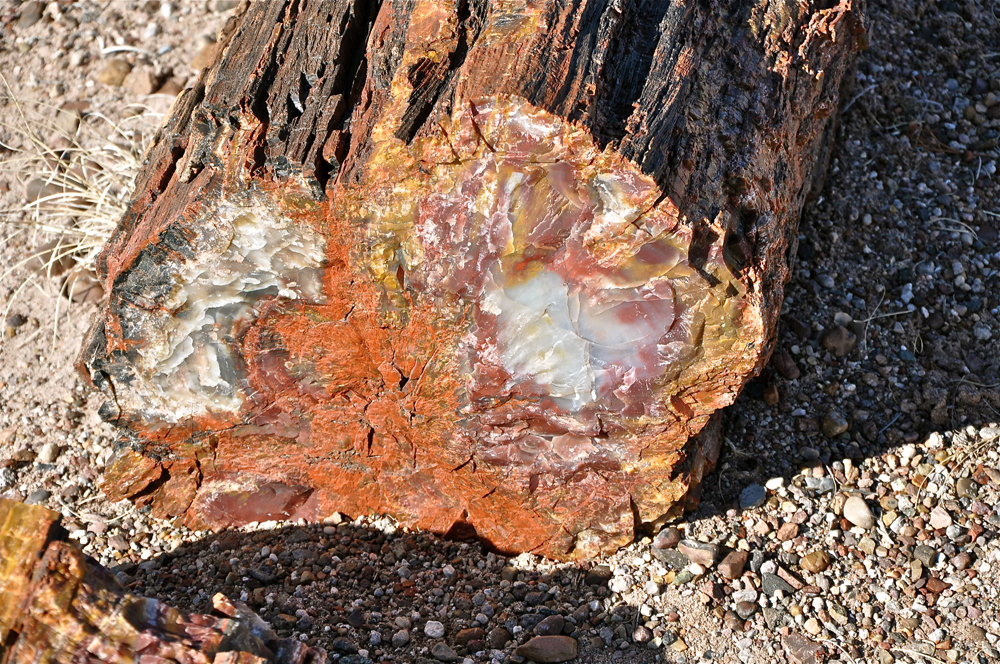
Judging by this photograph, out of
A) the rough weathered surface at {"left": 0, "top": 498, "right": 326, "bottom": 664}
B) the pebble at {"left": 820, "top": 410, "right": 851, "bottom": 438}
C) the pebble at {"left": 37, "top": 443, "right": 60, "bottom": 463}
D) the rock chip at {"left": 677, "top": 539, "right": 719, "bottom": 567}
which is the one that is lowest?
the pebble at {"left": 37, "top": 443, "right": 60, "bottom": 463}

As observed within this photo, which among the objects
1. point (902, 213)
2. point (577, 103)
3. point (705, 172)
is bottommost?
point (902, 213)

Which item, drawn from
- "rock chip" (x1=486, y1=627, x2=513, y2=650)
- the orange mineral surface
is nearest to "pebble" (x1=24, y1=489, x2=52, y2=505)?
the orange mineral surface

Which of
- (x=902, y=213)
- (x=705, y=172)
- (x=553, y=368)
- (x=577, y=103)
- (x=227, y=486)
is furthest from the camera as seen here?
(x=902, y=213)

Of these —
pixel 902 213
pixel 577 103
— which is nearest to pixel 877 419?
pixel 902 213

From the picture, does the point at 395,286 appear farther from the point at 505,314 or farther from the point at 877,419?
the point at 877,419

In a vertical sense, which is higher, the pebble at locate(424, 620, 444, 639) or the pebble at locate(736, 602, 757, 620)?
the pebble at locate(736, 602, 757, 620)

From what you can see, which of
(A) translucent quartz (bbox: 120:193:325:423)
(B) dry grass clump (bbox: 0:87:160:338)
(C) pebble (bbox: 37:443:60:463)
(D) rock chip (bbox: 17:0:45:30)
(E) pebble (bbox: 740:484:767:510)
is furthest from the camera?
(D) rock chip (bbox: 17:0:45:30)

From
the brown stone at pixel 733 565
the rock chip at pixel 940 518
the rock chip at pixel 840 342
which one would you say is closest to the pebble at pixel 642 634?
the brown stone at pixel 733 565

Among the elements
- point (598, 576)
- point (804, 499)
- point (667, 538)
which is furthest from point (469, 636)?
point (804, 499)

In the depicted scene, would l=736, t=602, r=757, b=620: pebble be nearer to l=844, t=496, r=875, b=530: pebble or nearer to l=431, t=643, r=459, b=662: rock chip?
l=844, t=496, r=875, b=530: pebble
